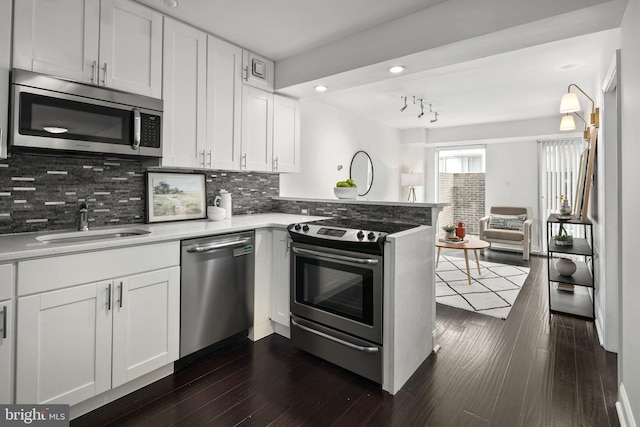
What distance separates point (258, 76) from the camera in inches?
120

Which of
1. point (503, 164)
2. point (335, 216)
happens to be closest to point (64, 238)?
point (335, 216)

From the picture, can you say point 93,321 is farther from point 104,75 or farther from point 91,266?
point 104,75

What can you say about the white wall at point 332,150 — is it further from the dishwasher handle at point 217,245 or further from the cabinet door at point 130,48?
the cabinet door at point 130,48

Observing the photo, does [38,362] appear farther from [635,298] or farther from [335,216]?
[635,298]

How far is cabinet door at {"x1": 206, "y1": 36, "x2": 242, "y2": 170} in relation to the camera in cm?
267

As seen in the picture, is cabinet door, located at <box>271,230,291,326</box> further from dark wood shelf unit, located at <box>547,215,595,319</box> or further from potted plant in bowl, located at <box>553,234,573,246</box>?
potted plant in bowl, located at <box>553,234,573,246</box>

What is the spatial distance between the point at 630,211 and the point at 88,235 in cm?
307

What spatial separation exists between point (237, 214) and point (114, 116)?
1.42m

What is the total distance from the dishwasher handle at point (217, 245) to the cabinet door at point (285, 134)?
1054 mm

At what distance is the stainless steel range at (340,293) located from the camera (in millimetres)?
2020

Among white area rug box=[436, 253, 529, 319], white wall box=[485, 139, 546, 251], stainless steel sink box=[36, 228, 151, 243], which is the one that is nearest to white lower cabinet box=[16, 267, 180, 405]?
stainless steel sink box=[36, 228, 151, 243]

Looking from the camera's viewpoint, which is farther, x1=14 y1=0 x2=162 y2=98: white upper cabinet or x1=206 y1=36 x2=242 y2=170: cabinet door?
x1=206 y1=36 x2=242 y2=170: cabinet door

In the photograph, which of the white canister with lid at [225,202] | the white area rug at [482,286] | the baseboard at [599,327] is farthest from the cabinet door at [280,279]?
the baseboard at [599,327]

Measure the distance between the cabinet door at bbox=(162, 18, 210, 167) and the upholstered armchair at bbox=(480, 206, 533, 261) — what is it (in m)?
5.32
